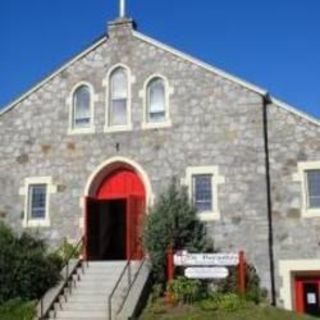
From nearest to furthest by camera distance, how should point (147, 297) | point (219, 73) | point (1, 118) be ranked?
point (147, 297), point (219, 73), point (1, 118)

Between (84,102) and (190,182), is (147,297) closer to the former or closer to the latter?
(190,182)

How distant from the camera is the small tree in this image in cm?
2058

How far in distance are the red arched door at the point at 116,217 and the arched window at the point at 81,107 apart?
201 centimetres

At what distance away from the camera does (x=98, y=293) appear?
1966cm

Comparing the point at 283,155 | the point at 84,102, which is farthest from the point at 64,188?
the point at 283,155

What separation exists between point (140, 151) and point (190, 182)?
196cm

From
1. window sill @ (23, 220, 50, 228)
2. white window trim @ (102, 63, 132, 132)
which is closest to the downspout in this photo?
white window trim @ (102, 63, 132, 132)

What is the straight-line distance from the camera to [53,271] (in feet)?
68.3

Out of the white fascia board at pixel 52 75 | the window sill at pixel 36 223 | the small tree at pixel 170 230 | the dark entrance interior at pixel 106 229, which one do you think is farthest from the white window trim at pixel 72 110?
the small tree at pixel 170 230

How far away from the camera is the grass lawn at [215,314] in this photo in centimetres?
1764

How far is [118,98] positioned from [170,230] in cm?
526

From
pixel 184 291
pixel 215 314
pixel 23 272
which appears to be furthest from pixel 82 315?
pixel 215 314

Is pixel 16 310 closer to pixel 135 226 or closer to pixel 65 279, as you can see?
pixel 65 279

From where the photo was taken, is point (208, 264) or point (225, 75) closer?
point (208, 264)
